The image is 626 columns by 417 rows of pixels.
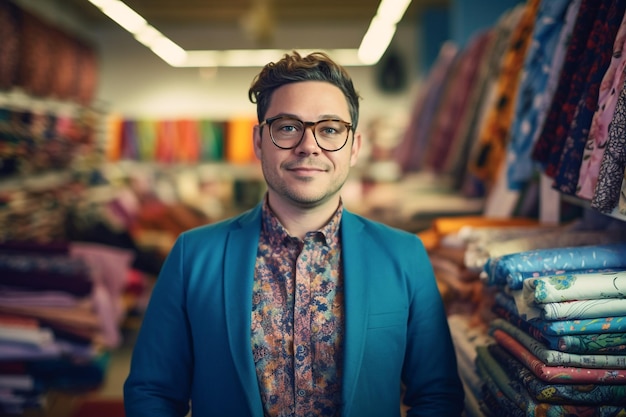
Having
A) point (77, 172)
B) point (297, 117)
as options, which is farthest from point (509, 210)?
point (77, 172)

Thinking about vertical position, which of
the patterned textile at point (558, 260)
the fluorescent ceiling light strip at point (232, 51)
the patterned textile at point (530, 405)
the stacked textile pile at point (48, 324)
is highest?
the fluorescent ceiling light strip at point (232, 51)

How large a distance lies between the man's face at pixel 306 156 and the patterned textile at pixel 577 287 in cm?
59

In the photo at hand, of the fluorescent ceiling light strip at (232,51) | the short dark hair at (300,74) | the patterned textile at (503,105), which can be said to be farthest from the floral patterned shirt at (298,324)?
the fluorescent ceiling light strip at (232,51)

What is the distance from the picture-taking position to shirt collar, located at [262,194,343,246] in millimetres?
1623

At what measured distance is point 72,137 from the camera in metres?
5.57

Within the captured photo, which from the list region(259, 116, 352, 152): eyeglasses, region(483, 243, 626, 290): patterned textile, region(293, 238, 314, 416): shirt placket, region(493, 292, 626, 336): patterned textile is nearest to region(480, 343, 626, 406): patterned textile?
region(493, 292, 626, 336): patterned textile

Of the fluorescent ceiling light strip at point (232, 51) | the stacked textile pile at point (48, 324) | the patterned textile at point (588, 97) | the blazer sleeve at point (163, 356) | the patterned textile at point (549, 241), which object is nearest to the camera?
the patterned textile at point (588, 97)

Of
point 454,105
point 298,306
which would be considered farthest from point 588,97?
point 454,105

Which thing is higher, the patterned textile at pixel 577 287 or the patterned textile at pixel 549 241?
the patterned textile at pixel 549 241

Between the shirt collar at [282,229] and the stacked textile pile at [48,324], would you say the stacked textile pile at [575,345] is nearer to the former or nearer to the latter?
the shirt collar at [282,229]

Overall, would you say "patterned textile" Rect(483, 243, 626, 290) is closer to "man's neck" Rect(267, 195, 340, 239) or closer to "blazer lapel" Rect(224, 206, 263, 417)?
"man's neck" Rect(267, 195, 340, 239)

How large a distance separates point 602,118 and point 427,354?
77cm

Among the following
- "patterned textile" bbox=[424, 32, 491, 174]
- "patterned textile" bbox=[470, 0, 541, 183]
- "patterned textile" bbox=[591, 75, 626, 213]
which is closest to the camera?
"patterned textile" bbox=[591, 75, 626, 213]

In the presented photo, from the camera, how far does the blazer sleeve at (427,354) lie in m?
→ 1.58
